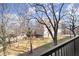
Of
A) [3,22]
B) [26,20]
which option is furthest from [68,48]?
Result: [3,22]

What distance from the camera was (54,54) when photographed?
2.44 metres

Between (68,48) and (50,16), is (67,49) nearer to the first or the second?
(68,48)

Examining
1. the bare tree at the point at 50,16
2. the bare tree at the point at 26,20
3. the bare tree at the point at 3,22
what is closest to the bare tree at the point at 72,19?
the bare tree at the point at 50,16

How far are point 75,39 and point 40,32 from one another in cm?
38

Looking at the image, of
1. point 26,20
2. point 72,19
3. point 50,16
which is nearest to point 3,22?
point 26,20

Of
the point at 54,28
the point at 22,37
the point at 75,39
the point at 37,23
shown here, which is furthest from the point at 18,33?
the point at 75,39

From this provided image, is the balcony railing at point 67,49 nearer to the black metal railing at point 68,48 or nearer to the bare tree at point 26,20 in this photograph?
the black metal railing at point 68,48

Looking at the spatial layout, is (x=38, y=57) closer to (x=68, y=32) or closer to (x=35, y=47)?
(x=35, y=47)

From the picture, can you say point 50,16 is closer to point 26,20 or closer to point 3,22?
point 26,20

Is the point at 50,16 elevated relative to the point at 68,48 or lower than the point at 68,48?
elevated

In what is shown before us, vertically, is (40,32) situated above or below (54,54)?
above

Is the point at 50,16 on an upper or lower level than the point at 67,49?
upper

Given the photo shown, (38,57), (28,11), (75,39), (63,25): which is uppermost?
(28,11)

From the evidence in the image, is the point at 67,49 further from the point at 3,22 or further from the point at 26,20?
the point at 3,22
